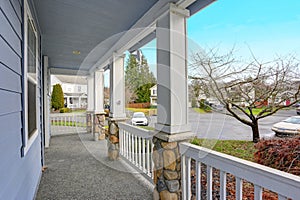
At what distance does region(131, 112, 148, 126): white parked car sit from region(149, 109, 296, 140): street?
1.27 meters

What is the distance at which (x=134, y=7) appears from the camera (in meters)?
2.55

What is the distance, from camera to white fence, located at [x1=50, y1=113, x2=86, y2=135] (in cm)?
811

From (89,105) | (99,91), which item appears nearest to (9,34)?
(99,91)

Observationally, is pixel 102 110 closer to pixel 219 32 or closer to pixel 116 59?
pixel 116 59

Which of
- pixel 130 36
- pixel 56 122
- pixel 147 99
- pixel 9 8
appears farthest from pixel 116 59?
pixel 56 122

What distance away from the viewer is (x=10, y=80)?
4.76 feet

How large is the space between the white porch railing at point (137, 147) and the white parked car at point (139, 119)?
0.19 m

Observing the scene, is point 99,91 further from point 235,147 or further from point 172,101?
point 235,147

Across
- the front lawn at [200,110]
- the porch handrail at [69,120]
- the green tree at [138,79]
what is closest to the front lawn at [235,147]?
the front lawn at [200,110]

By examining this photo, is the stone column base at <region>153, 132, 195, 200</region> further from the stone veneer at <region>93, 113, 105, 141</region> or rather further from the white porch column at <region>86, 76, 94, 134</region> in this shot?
the white porch column at <region>86, 76, 94, 134</region>

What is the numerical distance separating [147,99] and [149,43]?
1.20 meters

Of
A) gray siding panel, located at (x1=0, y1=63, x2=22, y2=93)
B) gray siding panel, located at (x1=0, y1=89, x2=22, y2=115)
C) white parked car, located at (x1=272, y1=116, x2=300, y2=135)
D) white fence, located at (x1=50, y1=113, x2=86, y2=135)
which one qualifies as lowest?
white fence, located at (x1=50, y1=113, x2=86, y2=135)

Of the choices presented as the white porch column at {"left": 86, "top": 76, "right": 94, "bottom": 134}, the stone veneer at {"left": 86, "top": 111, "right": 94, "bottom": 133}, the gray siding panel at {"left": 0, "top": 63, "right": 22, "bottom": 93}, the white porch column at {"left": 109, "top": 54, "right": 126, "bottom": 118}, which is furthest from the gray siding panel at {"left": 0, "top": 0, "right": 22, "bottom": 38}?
the stone veneer at {"left": 86, "top": 111, "right": 94, "bottom": 133}

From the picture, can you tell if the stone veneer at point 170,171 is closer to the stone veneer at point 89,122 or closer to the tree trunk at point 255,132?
the tree trunk at point 255,132
